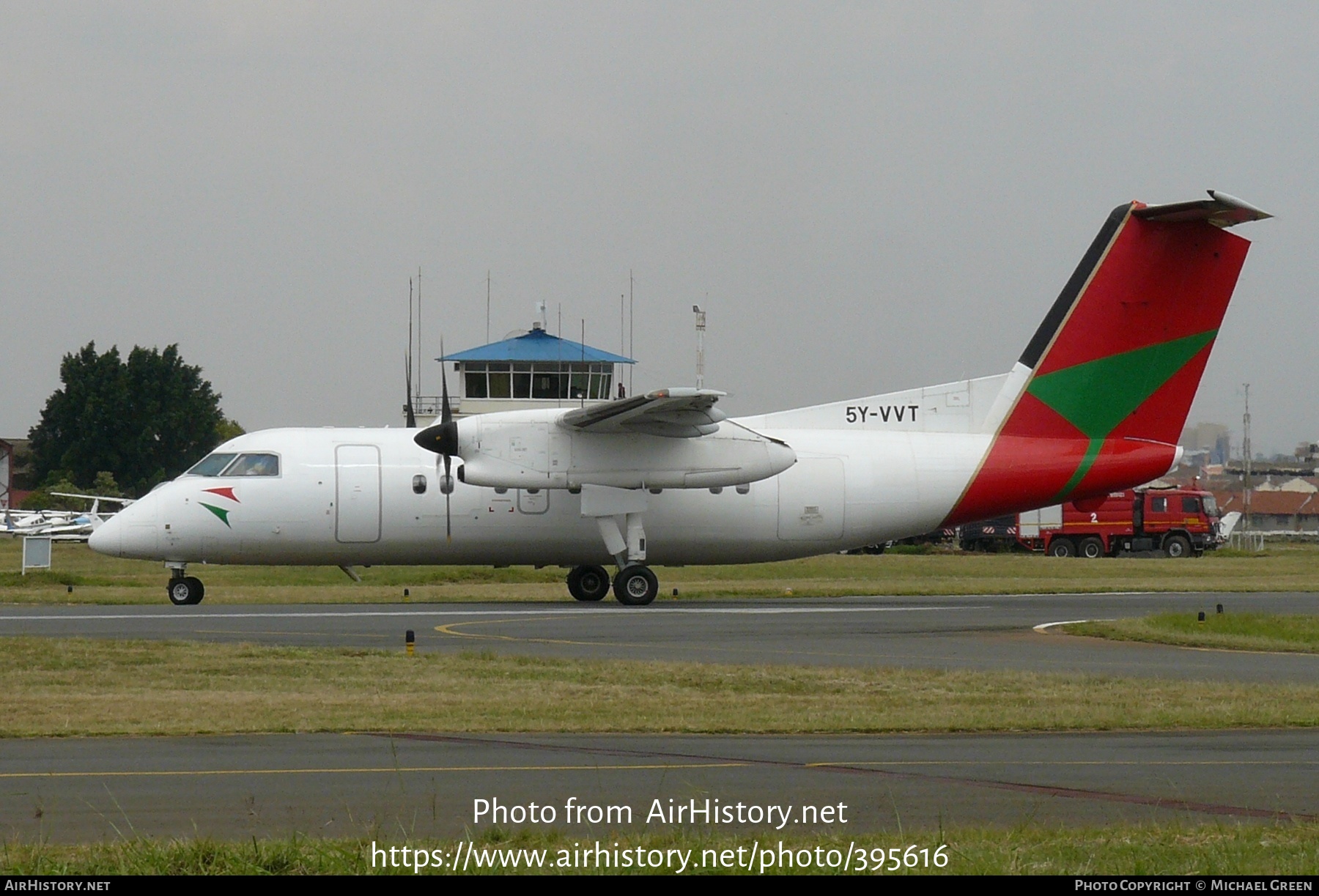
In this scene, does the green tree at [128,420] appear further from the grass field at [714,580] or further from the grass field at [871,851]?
the grass field at [871,851]

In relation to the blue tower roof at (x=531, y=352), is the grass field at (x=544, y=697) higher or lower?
lower

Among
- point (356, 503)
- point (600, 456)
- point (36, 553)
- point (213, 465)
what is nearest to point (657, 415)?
point (600, 456)

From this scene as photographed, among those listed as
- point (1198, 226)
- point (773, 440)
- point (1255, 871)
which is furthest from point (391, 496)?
point (1255, 871)

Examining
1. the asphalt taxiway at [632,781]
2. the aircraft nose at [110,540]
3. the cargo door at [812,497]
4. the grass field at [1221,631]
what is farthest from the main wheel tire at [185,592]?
the asphalt taxiway at [632,781]

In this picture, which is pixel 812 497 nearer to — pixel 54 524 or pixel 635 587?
pixel 635 587

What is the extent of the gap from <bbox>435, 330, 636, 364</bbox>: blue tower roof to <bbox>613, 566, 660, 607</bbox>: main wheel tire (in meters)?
14.7

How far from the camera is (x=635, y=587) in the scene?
25.2 meters

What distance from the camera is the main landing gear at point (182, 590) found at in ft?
82.4

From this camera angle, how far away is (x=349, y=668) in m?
15.4

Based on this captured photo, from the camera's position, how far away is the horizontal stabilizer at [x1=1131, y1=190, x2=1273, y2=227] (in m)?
24.2

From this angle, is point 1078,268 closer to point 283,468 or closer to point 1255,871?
point 283,468

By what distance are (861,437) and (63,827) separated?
810 inches

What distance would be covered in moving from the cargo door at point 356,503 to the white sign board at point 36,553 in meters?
14.0

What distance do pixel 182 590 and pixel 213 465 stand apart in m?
2.26
